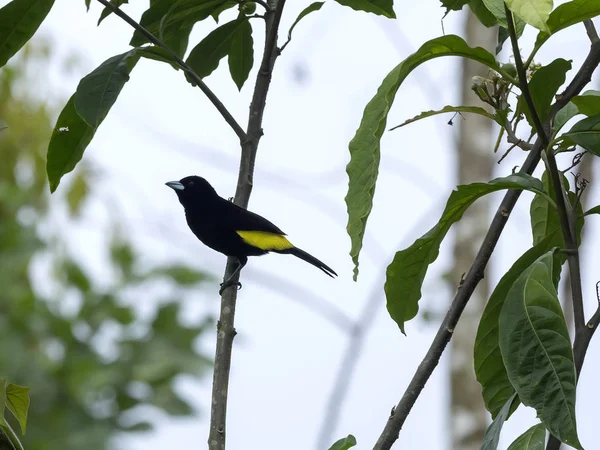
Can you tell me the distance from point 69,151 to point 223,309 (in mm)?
481

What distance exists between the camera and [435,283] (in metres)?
9.93

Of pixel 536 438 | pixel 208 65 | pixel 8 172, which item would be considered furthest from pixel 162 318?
pixel 536 438

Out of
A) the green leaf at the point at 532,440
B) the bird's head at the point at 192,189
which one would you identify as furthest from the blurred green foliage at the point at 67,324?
the green leaf at the point at 532,440

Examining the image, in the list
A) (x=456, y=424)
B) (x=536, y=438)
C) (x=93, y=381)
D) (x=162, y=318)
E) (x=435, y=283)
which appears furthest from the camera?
(x=435, y=283)

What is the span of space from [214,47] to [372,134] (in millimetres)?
985

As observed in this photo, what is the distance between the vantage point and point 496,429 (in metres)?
1.70

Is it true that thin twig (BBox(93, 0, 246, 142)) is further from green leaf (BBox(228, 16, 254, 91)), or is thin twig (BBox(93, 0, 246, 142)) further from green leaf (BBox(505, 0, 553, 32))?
green leaf (BBox(505, 0, 553, 32))

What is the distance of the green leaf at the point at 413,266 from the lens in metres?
1.74

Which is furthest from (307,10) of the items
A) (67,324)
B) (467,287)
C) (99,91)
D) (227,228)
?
(67,324)

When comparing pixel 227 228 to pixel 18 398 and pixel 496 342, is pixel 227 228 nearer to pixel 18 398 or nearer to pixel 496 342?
pixel 496 342

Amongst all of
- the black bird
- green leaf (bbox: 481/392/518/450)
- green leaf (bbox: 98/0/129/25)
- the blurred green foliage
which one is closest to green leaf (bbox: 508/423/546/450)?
green leaf (bbox: 481/392/518/450)

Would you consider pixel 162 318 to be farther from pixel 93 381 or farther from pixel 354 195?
pixel 354 195

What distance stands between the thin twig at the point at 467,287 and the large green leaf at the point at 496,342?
0.78 feet

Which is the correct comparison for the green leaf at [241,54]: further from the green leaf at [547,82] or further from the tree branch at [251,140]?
the green leaf at [547,82]
